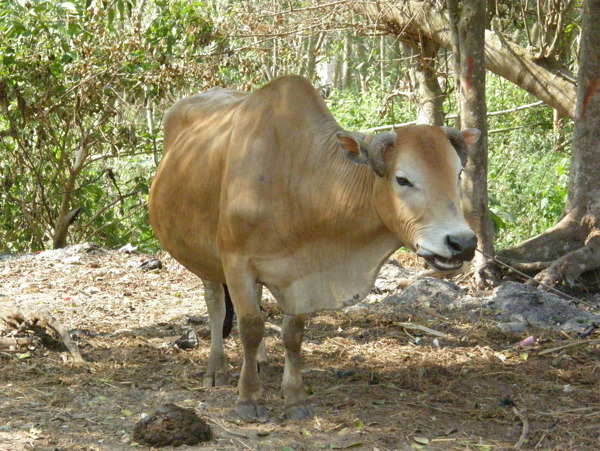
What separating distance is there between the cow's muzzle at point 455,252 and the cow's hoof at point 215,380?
183cm

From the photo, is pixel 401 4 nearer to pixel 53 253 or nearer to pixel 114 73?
pixel 114 73

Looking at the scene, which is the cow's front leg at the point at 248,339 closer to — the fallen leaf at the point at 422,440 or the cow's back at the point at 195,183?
the cow's back at the point at 195,183

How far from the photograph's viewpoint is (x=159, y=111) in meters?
10.9

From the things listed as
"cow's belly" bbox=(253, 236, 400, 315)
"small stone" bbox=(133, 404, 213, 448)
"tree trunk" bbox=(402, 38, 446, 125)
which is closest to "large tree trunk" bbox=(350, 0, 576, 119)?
"tree trunk" bbox=(402, 38, 446, 125)

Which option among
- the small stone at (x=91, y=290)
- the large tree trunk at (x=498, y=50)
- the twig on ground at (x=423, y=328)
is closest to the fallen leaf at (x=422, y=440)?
the twig on ground at (x=423, y=328)

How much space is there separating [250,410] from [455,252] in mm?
1513

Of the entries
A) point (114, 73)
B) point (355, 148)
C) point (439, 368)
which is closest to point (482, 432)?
point (439, 368)

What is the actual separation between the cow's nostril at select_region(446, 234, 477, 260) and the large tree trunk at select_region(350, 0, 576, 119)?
5082 millimetres

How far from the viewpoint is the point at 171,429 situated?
401cm

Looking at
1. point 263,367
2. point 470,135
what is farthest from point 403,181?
point 263,367

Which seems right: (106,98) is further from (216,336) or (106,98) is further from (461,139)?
(461,139)

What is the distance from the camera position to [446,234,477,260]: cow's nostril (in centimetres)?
362

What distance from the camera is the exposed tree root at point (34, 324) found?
557cm

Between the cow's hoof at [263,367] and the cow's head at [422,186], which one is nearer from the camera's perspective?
the cow's head at [422,186]
